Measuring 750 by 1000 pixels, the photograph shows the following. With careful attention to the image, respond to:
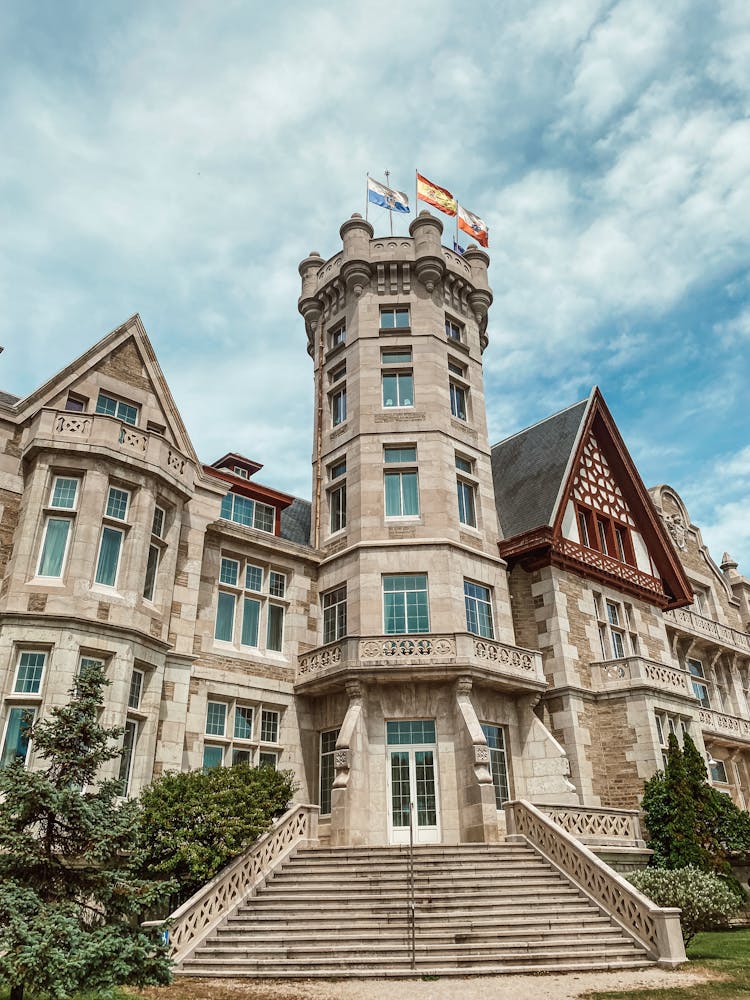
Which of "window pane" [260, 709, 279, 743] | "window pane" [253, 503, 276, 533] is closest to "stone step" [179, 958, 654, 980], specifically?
"window pane" [260, 709, 279, 743]

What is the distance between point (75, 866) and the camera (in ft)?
Result: 32.2

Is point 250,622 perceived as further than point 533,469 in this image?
No

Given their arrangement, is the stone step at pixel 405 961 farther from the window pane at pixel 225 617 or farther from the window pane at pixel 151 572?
the window pane at pixel 225 617

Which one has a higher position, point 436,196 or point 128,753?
point 436,196

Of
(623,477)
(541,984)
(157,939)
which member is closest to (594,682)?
(623,477)

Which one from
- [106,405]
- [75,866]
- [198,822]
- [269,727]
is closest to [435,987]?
[75,866]

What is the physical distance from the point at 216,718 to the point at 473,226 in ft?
70.8

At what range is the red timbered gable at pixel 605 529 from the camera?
25.3 metres

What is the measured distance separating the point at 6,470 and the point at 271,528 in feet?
30.2

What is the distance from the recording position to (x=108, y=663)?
17000 mm

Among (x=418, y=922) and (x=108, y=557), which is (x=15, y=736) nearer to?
(x=108, y=557)

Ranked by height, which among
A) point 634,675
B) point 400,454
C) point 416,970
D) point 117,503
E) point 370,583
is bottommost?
point 416,970

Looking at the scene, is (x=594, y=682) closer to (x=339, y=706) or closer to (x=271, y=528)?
(x=339, y=706)

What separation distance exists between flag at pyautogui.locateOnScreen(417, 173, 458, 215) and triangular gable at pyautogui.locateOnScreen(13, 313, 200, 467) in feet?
42.3
